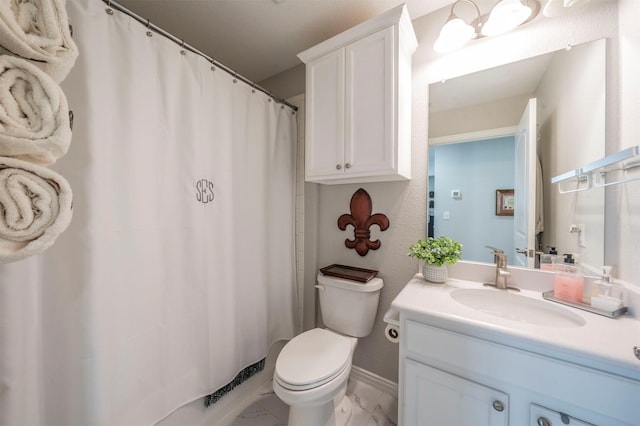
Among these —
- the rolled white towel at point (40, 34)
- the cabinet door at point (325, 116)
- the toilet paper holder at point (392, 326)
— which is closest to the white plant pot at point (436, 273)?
the toilet paper holder at point (392, 326)

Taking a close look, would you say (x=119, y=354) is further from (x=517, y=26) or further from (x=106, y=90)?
(x=517, y=26)

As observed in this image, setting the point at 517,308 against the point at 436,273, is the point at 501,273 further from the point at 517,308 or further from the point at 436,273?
the point at 436,273

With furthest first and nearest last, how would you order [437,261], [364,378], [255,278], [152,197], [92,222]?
1. [364,378]
2. [255,278]
3. [437,261]
4. [152,197]
5. [92,222]

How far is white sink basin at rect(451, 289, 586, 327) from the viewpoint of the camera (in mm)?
893

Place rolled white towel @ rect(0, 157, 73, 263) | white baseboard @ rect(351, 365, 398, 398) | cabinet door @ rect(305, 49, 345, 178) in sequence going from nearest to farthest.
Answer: rolled white towel @ rect(0, 157, 73, 263) < cabinet door @ rect(305, 49, 345, 178) < white baseboard @ rect(351, 365, 398, 398)

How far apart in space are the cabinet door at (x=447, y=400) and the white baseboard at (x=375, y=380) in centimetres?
59

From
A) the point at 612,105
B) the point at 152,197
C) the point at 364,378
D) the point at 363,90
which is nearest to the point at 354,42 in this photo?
the point at 363,90

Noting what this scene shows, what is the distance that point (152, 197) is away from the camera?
1001 millimetres

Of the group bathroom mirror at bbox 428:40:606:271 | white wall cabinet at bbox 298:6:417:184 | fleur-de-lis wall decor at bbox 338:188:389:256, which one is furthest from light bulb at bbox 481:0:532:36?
fleur-de-lis wall decor at bbox 338:188:389:256

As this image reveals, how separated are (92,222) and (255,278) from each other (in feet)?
2.76

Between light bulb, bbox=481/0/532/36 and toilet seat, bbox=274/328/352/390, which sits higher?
light bulb, bbox=481/0/532/36

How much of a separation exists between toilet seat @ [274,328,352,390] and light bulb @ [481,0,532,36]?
5.70ft

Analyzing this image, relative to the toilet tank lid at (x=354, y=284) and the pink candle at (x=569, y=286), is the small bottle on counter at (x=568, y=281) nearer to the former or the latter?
the pink candle at (x=569, y=286)

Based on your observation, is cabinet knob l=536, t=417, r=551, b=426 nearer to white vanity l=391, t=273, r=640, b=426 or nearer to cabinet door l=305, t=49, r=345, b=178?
white vanity l=391, t=273, r=640, b=426
